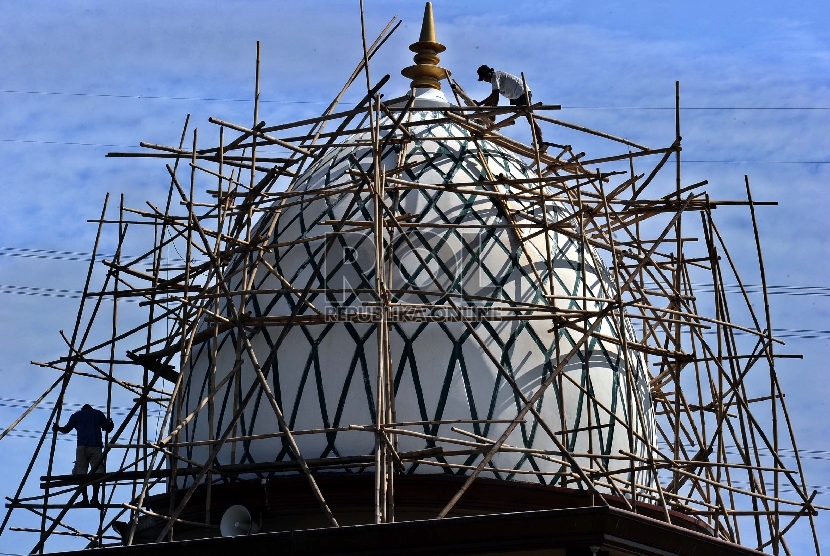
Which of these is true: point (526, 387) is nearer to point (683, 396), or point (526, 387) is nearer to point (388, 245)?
point (388, 245)

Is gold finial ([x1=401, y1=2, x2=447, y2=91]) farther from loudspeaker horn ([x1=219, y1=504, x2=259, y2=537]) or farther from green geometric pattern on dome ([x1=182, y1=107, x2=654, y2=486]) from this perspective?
loudspeaker horn ([x1=219, y1=504, x2=259, y2=537])

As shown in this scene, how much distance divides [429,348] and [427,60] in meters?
4.50

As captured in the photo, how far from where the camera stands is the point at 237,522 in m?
14.0

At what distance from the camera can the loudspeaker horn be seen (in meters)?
13.9

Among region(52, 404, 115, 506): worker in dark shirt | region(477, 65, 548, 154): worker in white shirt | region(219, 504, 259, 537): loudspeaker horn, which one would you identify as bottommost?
region(219, 504, 259, 537): loudspeaker horn

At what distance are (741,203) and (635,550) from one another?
17.8ft

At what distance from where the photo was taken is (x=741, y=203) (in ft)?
53.9

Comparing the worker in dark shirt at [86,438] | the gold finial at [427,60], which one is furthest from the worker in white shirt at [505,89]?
the worker in dark shirt at [86,438]

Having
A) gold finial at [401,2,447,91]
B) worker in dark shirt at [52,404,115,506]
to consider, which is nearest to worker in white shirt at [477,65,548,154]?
gold finial at [401,2,447,91]

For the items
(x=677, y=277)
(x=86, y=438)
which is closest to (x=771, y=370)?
(x=677, y=277)

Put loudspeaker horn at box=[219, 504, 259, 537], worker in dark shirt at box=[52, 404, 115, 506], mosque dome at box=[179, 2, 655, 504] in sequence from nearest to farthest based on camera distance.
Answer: loudspeaker horn at box=[219, 504, 259, 537], mosque dome at box=[179, 2, 655, 504], worker in dark shirt at box=[52, 404, 115, 506]

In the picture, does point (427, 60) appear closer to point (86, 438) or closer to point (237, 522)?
point (86, 438)

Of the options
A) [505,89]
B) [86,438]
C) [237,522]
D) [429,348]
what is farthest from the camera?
[505,89]

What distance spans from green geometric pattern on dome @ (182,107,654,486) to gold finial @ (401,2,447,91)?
1.82 metres
